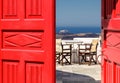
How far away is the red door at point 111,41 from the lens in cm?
569

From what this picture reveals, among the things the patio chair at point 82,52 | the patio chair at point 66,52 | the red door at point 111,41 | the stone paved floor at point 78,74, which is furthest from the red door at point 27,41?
the patio chair at point 82,52

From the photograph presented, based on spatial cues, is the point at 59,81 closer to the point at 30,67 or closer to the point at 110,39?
the point at 110,39

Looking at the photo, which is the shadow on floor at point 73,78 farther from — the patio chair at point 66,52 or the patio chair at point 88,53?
the patio chair at point 88,53

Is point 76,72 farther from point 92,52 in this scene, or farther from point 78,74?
point 92,52

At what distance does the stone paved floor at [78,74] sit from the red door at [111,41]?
3650 millimetres

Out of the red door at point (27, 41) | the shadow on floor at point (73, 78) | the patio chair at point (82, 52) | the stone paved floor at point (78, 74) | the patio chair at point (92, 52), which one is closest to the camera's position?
the red door at point (27, 41)

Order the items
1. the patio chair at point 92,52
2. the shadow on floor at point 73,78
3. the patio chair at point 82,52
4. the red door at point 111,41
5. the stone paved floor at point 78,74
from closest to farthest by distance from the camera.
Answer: the red door at point 111,41, the shadow on floor at point 73,78, the stone paved floor at point 78,74, the patio chair at point 92,52, the patio chair at point 82,52

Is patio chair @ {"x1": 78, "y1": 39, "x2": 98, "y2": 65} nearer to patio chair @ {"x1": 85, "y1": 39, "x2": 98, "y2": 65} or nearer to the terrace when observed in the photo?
patio chair @ {"x1": 85, "y1": 39, "x2": 98, "y2": 65}

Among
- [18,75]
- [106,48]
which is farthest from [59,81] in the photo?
[18,75]

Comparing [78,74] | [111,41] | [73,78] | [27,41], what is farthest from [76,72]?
[27,41]

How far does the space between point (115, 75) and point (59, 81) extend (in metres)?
4.21

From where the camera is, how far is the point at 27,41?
5273 millimetres

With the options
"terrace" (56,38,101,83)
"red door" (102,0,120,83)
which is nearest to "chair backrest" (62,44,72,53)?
"terrace" (56,38,101,83)

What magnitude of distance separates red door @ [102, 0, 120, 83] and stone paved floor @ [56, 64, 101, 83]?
12.0 ft
